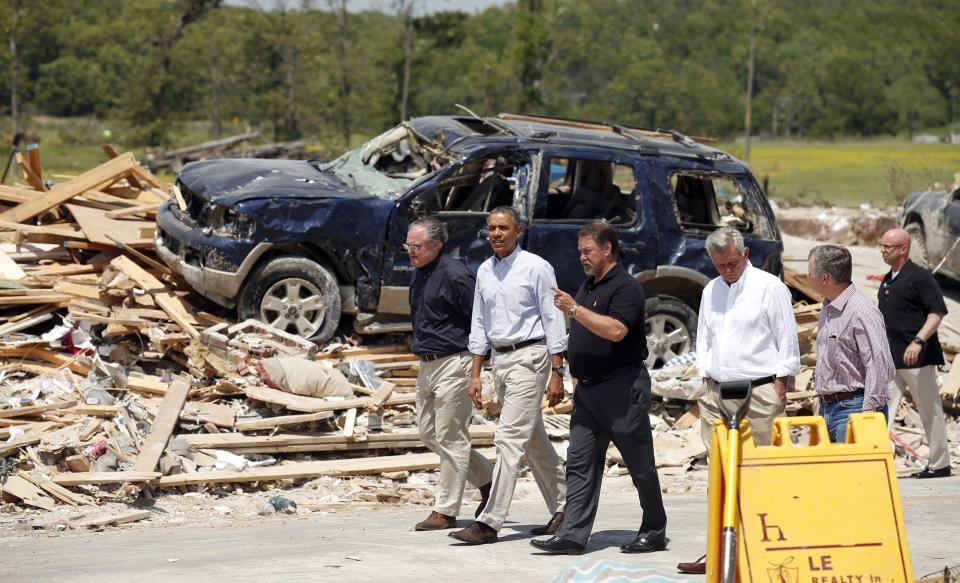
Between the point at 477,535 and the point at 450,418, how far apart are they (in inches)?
31.0

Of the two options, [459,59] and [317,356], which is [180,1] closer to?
[459,59]

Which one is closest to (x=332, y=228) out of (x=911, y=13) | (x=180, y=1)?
(x=180, y=1)

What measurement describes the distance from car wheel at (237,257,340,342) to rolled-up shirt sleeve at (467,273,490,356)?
389 cm

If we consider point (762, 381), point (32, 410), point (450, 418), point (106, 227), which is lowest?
point (32, 410)

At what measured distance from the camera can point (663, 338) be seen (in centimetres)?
1154

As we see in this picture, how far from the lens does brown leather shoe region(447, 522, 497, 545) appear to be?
6852mm

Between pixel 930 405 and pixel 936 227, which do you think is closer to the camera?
pixel 930 405

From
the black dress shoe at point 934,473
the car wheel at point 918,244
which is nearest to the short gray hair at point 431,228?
the black dress shoe at point 934,473

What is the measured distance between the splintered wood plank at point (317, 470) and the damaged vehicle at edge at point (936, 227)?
823 centimetres

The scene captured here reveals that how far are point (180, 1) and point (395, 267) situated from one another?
155 ft

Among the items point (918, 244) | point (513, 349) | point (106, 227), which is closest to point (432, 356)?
point (513, 349)

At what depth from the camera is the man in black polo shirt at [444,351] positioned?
7.32 meters

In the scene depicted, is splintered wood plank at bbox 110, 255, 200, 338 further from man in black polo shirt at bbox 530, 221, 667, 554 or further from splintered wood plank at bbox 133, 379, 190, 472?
man in black polo shirt at bbox 530, 221, 667, 554

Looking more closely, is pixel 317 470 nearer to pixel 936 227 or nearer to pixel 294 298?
pixel 294 298
